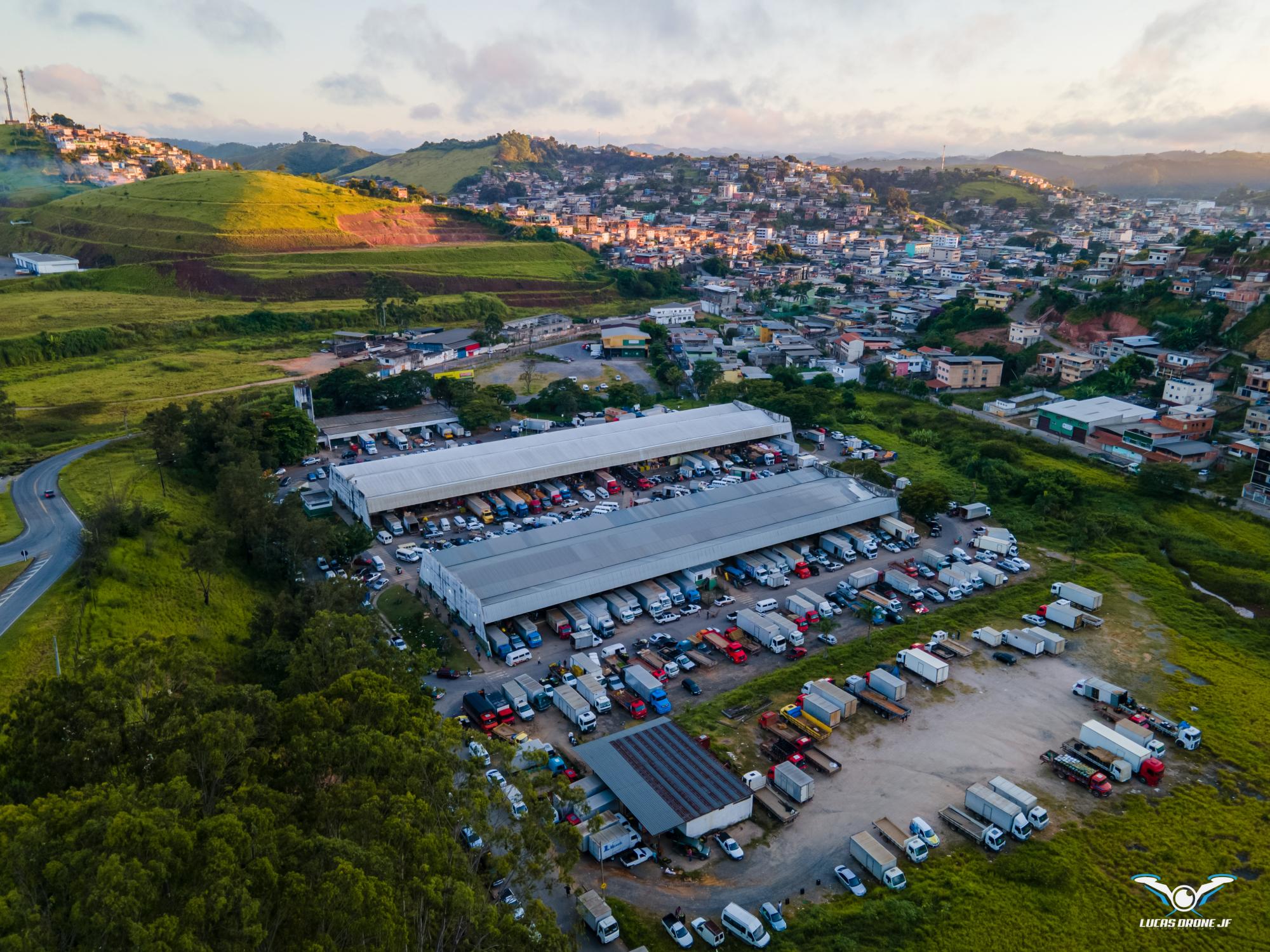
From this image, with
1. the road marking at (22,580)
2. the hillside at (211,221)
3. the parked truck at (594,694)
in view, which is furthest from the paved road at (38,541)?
the hillside at (211,221)

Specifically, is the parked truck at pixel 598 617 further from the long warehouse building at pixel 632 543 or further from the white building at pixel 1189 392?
the white building at pixel 1189 392

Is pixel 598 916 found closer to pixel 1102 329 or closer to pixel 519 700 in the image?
pixel 519 700

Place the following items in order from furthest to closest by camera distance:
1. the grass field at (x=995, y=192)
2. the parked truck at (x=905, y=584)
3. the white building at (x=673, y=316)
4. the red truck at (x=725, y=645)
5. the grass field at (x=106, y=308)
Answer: the grass field at (x=995, y=192)
the white building at (x=673, y=316)
the grass field at (x=106, y=308)
the parked truck at (x=905, y=584)
the red truck at (x=725, y=645)

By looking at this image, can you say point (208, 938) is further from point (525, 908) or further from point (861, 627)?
point (861, 627)

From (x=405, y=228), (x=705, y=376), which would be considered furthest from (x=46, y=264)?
(x=705, y=376)

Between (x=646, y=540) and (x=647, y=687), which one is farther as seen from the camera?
(x=646, y=540)

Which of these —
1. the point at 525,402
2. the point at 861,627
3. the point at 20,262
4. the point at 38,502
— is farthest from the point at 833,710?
the point at 20,262
